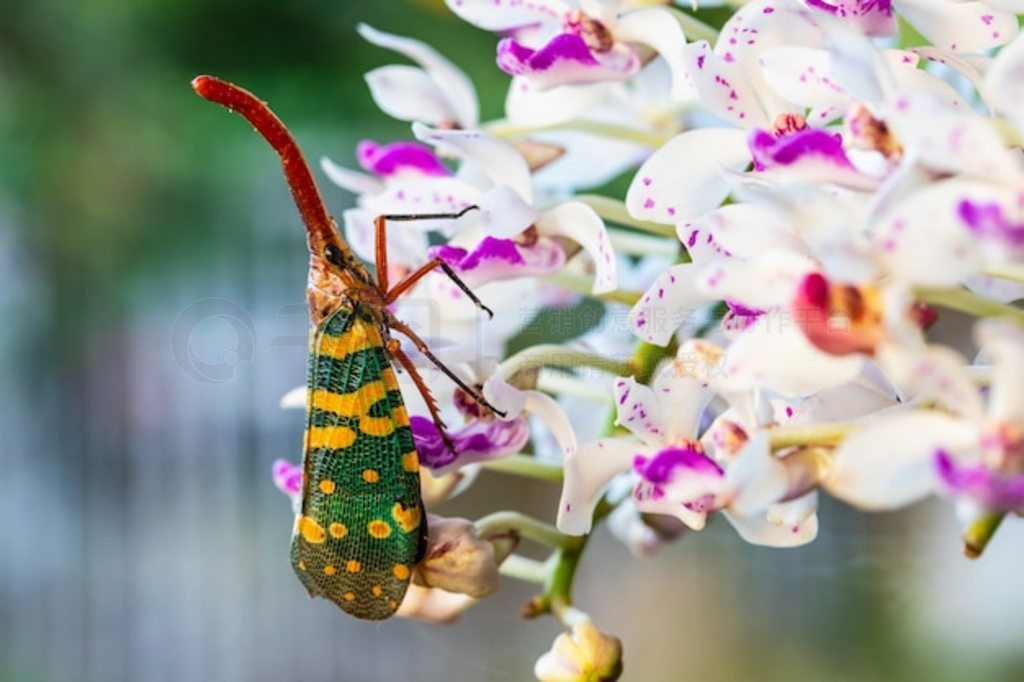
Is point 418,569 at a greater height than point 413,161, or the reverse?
point 413,161

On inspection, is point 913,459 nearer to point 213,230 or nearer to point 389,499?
point 389,499

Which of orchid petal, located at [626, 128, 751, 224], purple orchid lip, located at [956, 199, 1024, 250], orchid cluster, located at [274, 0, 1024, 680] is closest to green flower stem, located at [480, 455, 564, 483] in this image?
orchid cluster, located at [274, 0, 1024, 680]

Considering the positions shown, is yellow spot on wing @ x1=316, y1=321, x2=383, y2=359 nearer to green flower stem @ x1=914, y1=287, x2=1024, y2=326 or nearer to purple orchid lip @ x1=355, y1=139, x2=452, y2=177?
purple orchid lip @ x1=355, y1=139, x2=452, y2=177

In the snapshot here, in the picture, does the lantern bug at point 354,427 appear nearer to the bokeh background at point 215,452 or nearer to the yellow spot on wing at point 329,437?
the yellow spot on wing at point 329,437

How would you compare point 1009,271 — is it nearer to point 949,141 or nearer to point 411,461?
point 949,141

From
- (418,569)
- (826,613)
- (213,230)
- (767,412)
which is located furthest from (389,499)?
(213,230)

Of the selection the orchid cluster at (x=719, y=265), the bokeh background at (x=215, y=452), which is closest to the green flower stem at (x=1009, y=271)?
the orchid cluster at (x=719, y=265)
